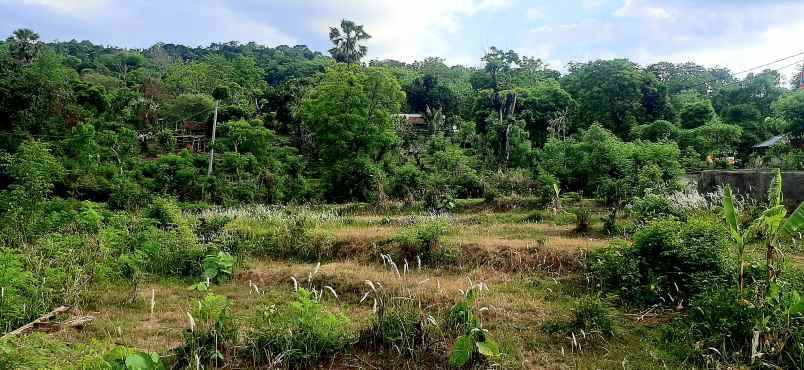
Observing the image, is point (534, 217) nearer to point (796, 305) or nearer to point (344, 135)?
point (796, 305)

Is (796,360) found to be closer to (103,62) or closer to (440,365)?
(440,365)

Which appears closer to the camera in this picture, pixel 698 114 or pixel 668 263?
pixel 668 263

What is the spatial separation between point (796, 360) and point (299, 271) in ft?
24.7

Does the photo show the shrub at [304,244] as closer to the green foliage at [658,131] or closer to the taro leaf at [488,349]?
the taro leaf at [488,349]

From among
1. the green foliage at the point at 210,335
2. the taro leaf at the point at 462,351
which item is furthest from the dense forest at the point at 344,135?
the taro leaf at the point at 462,351

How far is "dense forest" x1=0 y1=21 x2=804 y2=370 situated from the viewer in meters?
5.75

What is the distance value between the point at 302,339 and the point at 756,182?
13722 millimetres

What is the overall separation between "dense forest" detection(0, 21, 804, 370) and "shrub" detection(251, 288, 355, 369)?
26mm

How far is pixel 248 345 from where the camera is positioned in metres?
5.89

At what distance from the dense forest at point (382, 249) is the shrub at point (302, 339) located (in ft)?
0.08

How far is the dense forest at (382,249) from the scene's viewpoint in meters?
5.75

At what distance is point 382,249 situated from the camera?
35.2ft

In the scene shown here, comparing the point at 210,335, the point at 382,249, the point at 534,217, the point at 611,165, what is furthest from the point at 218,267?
the point at 611,165

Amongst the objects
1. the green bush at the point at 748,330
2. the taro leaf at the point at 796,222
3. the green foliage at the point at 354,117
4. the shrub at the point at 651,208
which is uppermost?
the green foliage at the point at 354,117
